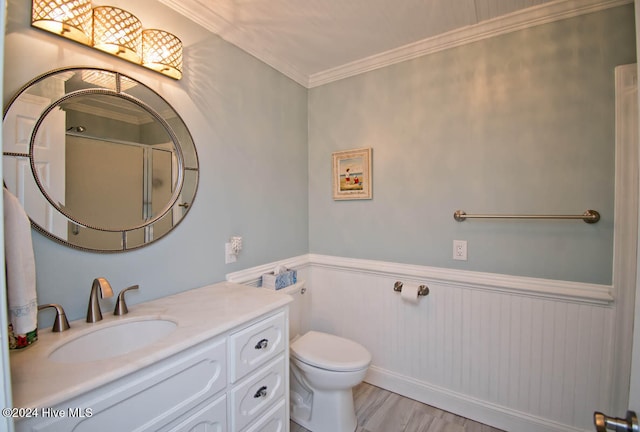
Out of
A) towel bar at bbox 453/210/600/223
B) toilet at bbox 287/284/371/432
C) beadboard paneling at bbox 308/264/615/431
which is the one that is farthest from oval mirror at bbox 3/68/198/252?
towel bar at bbox 453/210/600/223

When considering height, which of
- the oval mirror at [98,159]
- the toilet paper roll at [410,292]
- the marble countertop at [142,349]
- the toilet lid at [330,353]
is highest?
the oval mirror at [98,159]

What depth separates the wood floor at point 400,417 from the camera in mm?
1766

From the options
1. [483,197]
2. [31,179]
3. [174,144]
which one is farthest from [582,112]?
[31,179]

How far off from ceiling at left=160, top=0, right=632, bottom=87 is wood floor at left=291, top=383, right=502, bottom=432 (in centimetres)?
237

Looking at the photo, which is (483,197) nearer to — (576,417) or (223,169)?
(576,417)

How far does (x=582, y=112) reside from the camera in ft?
5.11

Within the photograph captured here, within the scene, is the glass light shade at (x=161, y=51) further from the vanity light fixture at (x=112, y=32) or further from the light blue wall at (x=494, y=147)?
the light blue wall at (x=494, y=147)

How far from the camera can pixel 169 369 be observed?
0.97 meters

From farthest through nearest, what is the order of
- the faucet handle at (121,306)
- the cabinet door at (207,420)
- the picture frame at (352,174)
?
the picture frame at (352,174)
the faucet handle at (121,306)
the cabinet door at (207,420)

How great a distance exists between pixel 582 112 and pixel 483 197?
0.63m

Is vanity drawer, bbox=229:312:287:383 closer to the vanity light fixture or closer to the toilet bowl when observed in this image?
the toilet bowl

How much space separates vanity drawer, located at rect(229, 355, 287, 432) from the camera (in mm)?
1213

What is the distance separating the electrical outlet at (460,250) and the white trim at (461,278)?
0.29 feet

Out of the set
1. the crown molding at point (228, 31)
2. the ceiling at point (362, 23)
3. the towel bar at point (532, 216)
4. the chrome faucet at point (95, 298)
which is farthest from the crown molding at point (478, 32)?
the chrome faucet at point (95, 298)
